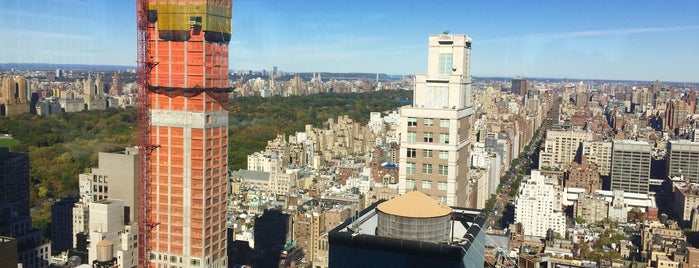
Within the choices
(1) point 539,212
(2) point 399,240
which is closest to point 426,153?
(2) point 399,240

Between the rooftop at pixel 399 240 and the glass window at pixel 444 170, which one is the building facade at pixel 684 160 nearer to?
the glass window at pixel 444 170

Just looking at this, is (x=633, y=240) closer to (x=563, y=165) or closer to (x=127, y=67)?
(x=563, y=165)

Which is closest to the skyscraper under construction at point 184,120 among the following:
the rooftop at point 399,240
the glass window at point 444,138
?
the glass window at point 444,138

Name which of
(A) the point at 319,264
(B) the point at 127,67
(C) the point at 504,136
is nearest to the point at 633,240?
(A) the point at 319,264

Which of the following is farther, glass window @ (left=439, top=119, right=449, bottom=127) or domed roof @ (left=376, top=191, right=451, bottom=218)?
glass window @ (left=439, top=119, right=449, bottom=127)

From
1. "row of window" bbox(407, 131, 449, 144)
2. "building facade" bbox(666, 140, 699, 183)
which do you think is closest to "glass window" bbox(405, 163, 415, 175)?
"row of window" bbox(407, 131, 449, 144)

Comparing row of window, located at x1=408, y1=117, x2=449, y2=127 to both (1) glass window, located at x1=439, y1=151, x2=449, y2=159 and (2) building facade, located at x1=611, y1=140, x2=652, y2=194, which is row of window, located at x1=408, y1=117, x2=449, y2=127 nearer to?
(1) glass window, located at x1=439, y1=151, x2=449, y2=159
